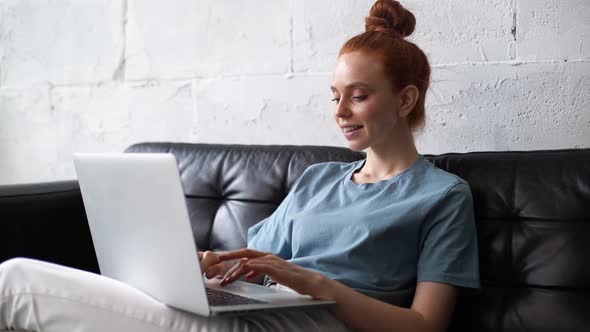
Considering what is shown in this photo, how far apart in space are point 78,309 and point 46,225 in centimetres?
72

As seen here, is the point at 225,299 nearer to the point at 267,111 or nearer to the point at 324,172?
the point at 324,172

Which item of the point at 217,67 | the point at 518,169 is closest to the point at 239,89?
the point at 217,67

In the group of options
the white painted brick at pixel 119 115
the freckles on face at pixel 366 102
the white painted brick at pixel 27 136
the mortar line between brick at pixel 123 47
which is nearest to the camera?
the freckles on face at pixel 366 102

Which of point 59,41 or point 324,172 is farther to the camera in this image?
point 59,41

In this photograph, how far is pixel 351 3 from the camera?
2213 mm

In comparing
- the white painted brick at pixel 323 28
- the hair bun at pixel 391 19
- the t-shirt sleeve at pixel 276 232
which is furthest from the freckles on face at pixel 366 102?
the white painted brick at pixel 323 28

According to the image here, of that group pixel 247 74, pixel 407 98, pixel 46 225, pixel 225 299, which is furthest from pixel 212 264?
pixel 247 74

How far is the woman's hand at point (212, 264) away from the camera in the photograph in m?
1.49

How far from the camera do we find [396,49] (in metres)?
1.64

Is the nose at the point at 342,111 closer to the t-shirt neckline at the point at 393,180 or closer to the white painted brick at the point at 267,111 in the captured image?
the t-shirt neckline at the point at 393,180

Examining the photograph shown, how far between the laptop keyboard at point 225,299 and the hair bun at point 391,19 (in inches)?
25.6

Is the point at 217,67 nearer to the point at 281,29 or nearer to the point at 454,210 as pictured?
the point at 281,29

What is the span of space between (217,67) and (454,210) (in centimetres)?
121

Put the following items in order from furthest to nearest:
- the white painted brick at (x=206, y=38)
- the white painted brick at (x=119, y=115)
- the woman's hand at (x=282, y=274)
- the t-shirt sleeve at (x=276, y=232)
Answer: the white painted brick at (x=119, y=115) → the white painted brick at (x=206, y=38) → the t-shirt sleeve at (x=276, y=232) → the woman's hand at (x=282, y=274)
